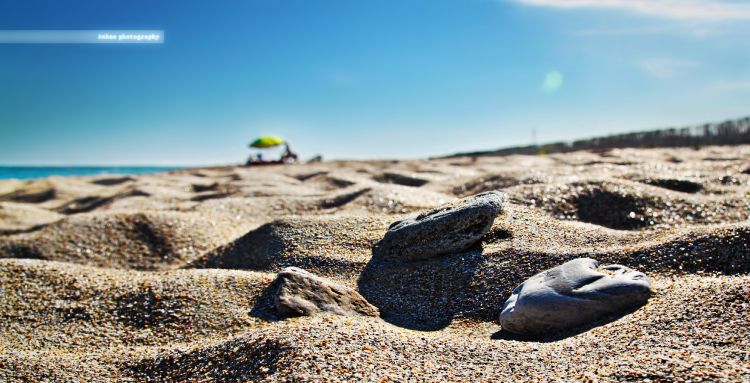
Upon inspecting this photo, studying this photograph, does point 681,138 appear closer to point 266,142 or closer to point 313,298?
point 266,142

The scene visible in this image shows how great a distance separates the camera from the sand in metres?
1.79

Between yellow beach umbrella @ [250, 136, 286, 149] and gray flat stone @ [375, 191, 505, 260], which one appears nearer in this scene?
gray flat stone @ [375, 191, 505, 260]

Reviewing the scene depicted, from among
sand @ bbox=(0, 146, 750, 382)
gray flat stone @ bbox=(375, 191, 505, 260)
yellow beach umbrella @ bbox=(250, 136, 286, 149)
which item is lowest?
sand @ bbox=(0, 146, 750, 382)

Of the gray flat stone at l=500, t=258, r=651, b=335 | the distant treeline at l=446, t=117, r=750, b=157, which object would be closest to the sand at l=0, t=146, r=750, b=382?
the gray flat stone at l=500, t=258, r=651, b=335

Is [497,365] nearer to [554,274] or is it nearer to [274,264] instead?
[554,274]

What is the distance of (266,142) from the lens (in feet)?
57.4

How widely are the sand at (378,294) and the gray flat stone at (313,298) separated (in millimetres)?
91

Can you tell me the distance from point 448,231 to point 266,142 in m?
15.2

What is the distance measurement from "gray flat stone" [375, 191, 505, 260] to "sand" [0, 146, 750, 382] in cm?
7

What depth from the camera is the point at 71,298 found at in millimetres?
2801

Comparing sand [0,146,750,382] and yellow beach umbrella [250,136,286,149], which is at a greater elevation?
yellow beach umbrella [250,136,286,149]

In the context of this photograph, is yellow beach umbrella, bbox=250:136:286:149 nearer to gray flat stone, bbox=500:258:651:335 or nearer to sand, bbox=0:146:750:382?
sand, bbox=0:146:750:382

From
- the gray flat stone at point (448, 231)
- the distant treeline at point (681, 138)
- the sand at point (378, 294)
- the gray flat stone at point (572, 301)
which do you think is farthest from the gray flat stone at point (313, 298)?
the distant treeline at point (681, 138)

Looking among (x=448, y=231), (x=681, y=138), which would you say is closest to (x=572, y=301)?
(x=448, y=231)
